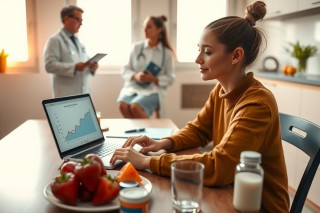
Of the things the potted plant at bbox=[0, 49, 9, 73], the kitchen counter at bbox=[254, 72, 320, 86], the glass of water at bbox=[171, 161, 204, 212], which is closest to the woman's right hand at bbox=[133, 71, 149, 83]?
the kitchen counter at bbox=[254, 72, 320, 86]

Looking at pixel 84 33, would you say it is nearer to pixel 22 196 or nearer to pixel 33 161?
pixel 33 161

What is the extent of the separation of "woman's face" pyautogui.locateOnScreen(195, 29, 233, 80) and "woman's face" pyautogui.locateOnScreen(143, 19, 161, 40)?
6.76 ft

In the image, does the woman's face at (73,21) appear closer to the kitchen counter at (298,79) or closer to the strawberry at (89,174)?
the kitchen counter at (298,79)

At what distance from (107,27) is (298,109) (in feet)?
7.45

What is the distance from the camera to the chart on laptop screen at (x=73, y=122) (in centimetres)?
118

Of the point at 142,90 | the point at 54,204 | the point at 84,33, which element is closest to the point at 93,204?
the point at 54,204

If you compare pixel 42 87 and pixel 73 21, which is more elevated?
pixel 73 21

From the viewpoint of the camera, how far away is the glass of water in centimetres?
76

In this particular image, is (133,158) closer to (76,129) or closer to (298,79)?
(76,129)

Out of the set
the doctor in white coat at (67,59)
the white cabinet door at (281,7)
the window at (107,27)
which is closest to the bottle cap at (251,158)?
the doctor in white coat at (67,59)

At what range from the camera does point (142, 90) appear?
126 inches

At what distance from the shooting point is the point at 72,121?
1.26 m

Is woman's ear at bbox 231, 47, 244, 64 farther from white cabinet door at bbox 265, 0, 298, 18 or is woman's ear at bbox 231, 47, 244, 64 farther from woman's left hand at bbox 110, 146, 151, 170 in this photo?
white cabinet door at bbox 265, 0, 298, 18

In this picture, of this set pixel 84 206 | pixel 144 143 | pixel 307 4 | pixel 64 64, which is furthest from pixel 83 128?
pixel 307 4
